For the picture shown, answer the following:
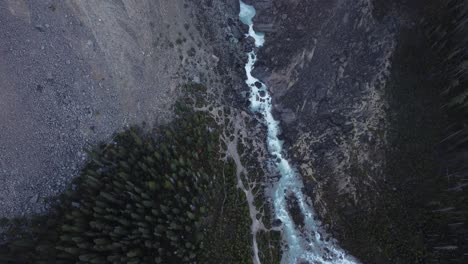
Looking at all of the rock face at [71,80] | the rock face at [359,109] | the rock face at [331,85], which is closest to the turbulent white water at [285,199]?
the rock face at [359,109]

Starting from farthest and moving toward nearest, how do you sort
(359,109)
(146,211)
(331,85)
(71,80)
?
A: (331,85)
(359,109)
(71,80)
(146,211)

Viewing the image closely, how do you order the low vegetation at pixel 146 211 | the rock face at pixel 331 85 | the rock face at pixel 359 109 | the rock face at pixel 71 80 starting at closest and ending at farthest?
the low vegetation at pixel 146 211 < the rock face at pixel 71 80 < the rock face at pixel 359 109 < the rock face at pixel 331 85

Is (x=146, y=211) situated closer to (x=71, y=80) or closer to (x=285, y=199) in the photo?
(x=71, y=80)

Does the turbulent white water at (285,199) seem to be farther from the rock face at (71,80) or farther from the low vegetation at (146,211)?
the rock face at (71,80)

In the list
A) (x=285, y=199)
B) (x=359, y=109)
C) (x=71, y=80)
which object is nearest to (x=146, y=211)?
(x=71, y=80)

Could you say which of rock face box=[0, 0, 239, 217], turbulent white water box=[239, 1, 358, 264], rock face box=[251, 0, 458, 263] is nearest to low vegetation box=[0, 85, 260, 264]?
rock face box=[0, 0, 239, 217]

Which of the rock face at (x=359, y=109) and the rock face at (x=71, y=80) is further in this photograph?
the rock face at (x=359, y=109)

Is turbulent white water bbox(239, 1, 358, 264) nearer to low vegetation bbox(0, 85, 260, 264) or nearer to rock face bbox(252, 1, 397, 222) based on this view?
rock face bbox(252, 1, 397, 222)
